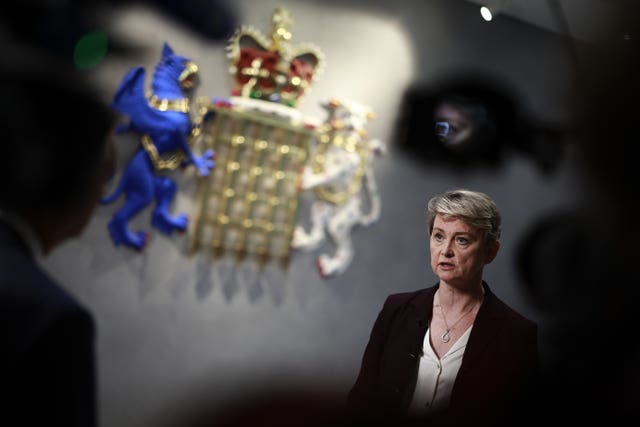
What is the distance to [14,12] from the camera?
743 millimetres

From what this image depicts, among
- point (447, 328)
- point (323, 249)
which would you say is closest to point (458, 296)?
point (447, 328)

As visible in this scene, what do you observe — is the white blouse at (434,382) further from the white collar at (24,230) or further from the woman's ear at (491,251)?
the white collar at (24,230)

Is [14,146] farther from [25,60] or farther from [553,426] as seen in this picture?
[553,426]

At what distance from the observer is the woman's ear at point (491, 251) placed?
820 millimetres

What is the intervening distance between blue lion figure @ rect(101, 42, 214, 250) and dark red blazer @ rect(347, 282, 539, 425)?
1.17 ft

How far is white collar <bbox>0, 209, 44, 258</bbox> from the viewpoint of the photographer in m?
0.69

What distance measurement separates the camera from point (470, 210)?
2.65 feet

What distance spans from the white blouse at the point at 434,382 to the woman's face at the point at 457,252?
0.32 feet

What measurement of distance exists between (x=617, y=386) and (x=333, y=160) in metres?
0.54

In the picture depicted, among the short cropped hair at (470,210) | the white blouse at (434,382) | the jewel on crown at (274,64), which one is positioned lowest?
the white blouse at (434,382)

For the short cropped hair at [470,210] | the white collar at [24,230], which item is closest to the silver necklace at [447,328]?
the short cropped hair at [470,210]

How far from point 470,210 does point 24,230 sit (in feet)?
1.89

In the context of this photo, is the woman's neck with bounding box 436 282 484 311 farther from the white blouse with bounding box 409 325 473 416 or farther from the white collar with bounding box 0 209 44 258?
the white collar with bounding box 0 209 44 258

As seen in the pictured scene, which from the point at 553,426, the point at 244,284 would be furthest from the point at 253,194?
the point at 553,426
